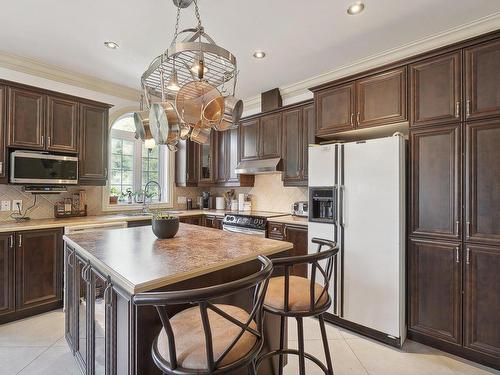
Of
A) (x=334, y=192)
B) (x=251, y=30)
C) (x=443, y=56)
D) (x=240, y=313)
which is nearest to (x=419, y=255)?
(x=334, y=192)

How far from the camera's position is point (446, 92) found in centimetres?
227

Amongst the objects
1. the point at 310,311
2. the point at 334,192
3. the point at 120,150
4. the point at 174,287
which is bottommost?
the point at 310,311

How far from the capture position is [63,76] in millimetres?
3473

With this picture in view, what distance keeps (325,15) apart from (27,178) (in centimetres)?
342

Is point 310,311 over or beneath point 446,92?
beneath

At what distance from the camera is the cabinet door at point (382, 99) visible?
8.23ft

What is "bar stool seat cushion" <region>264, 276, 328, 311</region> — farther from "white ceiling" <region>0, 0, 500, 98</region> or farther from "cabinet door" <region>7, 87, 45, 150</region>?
"cabinet door" <region>7, 87, 45, 150</region>

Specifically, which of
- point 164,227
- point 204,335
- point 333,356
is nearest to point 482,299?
point 333,356

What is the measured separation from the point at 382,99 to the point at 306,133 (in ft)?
3.44

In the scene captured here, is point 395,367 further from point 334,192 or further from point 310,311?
point 334,192

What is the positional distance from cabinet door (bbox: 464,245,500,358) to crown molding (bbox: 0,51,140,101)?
456cm

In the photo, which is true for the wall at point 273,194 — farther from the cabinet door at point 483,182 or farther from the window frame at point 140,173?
the cabinet door at point 483,182

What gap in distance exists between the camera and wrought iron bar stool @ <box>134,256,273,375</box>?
905mm

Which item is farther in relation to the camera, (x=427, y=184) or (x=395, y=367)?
(x=427, y=184)
